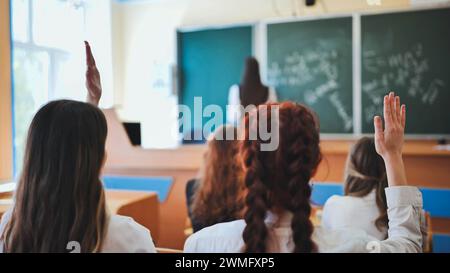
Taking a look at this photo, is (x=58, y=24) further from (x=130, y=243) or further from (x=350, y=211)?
(x=350, y=211)

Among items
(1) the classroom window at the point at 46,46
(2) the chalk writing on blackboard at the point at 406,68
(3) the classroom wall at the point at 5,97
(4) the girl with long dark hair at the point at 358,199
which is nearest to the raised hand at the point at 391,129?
(4) the girl with long dark hair at the point at 358,199

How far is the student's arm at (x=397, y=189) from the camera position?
736 millimetres

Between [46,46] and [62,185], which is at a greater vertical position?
[46,46]

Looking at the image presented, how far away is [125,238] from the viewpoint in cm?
76

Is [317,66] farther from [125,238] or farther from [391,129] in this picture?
[125,238]

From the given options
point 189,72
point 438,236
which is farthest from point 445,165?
point 189,72

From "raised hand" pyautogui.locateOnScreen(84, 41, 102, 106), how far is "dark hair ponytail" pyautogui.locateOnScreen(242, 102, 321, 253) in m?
0.35

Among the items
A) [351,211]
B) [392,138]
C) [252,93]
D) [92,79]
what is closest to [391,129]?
[392,138]

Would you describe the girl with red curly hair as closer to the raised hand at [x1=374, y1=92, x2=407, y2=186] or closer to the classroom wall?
the raised hand at [x1=374, y1=92, x2=407, y2=186]

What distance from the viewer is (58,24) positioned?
34.0 inches

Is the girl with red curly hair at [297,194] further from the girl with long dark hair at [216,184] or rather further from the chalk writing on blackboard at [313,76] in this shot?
the chalk writing on blackboard at [313,76]

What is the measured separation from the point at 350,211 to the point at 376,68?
2.03 metres

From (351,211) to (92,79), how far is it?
847 mm

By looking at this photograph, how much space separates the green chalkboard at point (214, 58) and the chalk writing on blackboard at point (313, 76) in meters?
0.33
